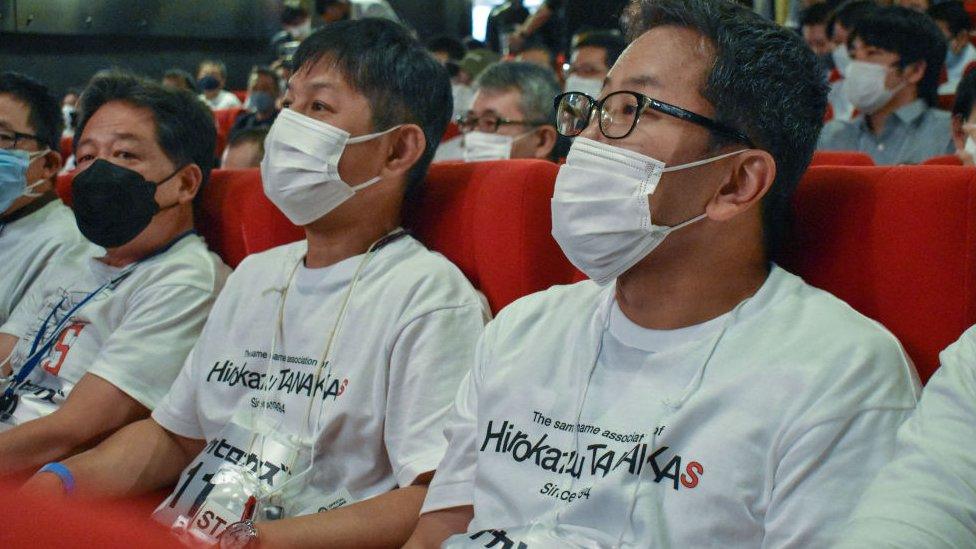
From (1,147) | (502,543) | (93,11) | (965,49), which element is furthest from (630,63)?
(93,11)

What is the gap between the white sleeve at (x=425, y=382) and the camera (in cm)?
177

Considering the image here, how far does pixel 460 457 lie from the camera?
5.23 feet

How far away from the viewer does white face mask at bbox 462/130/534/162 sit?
12.4 ft

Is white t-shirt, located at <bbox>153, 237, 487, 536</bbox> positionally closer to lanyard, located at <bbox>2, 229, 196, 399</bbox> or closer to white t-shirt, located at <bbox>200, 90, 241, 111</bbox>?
lanyard, located at <bbox>2, 229, 196, 399</bbox>

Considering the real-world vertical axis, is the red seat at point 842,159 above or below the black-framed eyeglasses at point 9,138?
above

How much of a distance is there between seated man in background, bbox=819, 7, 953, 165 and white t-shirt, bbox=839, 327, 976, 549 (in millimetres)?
3099

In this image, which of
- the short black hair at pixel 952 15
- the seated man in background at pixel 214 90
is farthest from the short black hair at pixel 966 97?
the seated man in background at pixel 214 90

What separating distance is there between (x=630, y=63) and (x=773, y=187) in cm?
27

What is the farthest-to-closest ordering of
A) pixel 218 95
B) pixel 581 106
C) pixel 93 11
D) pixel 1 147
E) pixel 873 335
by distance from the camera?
1. pixel 93 11
2. pixel 218 95
3. pixel 1 147
4. pixel 581 106
5. pixel 873 335

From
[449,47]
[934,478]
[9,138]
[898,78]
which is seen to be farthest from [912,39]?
[449,47]

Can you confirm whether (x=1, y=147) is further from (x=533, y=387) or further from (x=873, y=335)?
(x=873, y=335)

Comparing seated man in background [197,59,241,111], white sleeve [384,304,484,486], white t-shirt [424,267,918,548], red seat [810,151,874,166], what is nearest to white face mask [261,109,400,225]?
white sleeve [384,304,484,486]

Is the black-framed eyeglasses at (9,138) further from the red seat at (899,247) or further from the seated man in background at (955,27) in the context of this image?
the seated man in background at (955,27)

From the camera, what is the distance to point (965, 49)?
559 centimetres
